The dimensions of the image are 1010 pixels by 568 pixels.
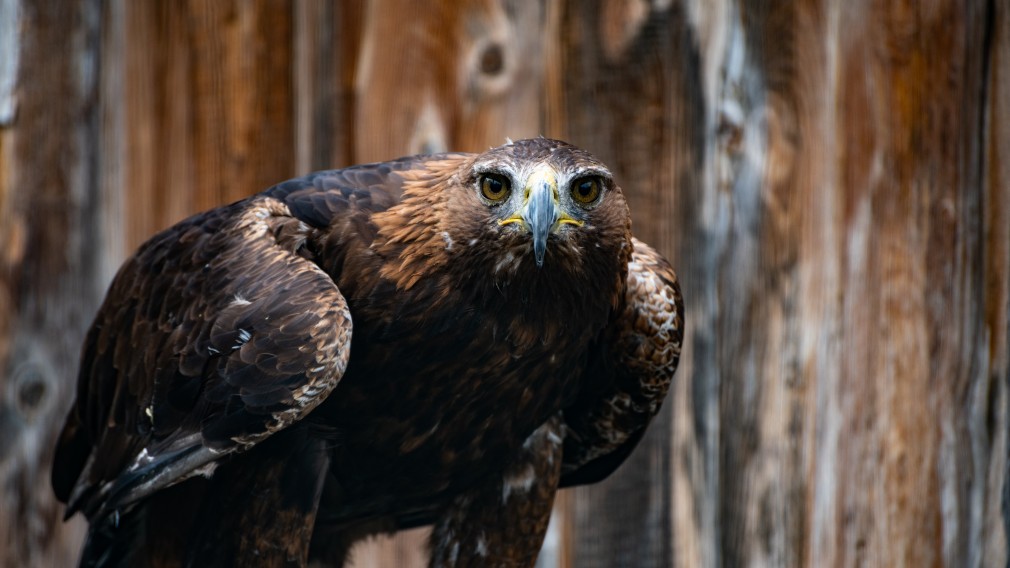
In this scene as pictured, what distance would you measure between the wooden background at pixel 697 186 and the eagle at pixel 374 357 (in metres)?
0.69

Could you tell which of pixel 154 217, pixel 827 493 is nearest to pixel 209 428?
pixel 154 217

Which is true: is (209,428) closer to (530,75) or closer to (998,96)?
(530,75)

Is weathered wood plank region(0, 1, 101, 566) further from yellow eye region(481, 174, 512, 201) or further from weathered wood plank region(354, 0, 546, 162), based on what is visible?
yellow eye region(481, 174, 512, 201)

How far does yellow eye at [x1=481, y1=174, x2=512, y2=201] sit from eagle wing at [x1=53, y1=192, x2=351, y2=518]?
49 centimetres

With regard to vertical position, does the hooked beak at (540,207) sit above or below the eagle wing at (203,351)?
above

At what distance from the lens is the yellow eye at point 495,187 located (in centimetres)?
321

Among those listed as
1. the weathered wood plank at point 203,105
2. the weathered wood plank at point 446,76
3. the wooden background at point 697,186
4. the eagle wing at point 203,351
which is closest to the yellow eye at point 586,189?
the eagle wing at point 203,351

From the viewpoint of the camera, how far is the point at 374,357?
11.1 ft

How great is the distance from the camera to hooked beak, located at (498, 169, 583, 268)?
304 centimetres

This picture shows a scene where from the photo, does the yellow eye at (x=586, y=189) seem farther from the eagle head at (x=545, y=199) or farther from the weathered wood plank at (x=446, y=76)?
the weathered wood plank at (x=446, y=76)

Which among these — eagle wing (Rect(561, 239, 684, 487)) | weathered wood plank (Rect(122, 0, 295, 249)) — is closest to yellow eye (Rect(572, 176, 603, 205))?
eagle wing (Rect(561, 239, 684, 487))

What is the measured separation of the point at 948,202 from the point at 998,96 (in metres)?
0.40

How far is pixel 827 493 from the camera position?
4.27 metres

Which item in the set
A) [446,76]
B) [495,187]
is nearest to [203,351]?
[495,187]
